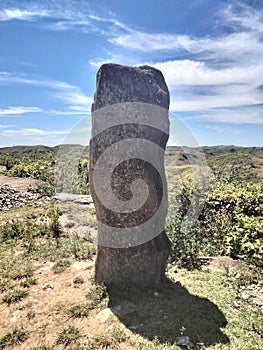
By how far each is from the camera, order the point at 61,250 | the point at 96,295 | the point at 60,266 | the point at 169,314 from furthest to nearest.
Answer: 1. the point at 61,250
2. the point at 60,266
3. the point at 96,295
4. the point at 169,314

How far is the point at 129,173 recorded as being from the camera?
17.1ft

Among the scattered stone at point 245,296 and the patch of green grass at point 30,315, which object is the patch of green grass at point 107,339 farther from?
the scattered stone at point 245,296

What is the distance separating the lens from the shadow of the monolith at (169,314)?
13.7 feet

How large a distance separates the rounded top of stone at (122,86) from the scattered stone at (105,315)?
330 centimetres

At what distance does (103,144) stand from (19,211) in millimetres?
8021

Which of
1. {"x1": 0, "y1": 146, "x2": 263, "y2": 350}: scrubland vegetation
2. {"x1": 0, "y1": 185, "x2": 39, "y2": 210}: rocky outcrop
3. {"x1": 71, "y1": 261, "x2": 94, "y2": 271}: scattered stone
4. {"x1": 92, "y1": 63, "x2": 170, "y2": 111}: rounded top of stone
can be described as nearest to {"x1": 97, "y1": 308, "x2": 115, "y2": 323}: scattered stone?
{"x1": 0, "y1": 146, "x2": 263, "y2": 350}: scrubland vegetation

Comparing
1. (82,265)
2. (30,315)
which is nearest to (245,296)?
(82,265)

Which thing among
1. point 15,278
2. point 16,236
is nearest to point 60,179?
point 16,236

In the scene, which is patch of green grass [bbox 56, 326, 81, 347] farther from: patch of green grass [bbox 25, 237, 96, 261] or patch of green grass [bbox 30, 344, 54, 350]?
patch of green grass [bbox 25, 237, 96, 261]

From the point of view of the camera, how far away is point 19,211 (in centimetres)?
1196

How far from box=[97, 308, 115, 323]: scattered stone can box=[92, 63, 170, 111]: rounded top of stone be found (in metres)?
3.30

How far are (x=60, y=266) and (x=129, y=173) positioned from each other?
2783 millimetres

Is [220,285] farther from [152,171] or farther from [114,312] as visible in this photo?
[152,171]

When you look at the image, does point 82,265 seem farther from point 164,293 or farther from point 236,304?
point 236,304
